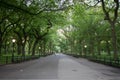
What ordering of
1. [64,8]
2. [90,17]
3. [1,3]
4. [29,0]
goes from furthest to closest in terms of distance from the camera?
[90,17], [64,8], [29,0], [1,3]

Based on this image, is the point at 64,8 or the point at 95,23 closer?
the point at 64,8

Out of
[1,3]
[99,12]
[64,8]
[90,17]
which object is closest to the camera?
[1,3]

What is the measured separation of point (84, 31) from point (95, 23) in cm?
417

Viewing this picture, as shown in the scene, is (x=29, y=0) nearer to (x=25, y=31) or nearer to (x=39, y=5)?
(x=39, y=5)

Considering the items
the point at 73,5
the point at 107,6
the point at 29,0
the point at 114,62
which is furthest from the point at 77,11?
the point at 114,62

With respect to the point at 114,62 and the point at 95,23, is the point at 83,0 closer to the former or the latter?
the point at 114,62

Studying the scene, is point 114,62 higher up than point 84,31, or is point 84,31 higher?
point 84,31

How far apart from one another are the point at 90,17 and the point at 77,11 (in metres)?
21.2

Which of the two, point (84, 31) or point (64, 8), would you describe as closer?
point (64, 8)

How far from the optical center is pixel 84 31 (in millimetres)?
62438

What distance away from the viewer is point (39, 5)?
39.1m

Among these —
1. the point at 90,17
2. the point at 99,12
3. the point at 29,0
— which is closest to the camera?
the point at 29,0

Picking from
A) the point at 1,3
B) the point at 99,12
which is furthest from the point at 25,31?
the point at 1,3

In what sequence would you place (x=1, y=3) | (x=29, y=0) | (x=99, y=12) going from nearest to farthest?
(x=1, y=3), (x=29, y=0), (x=99, y=12)
